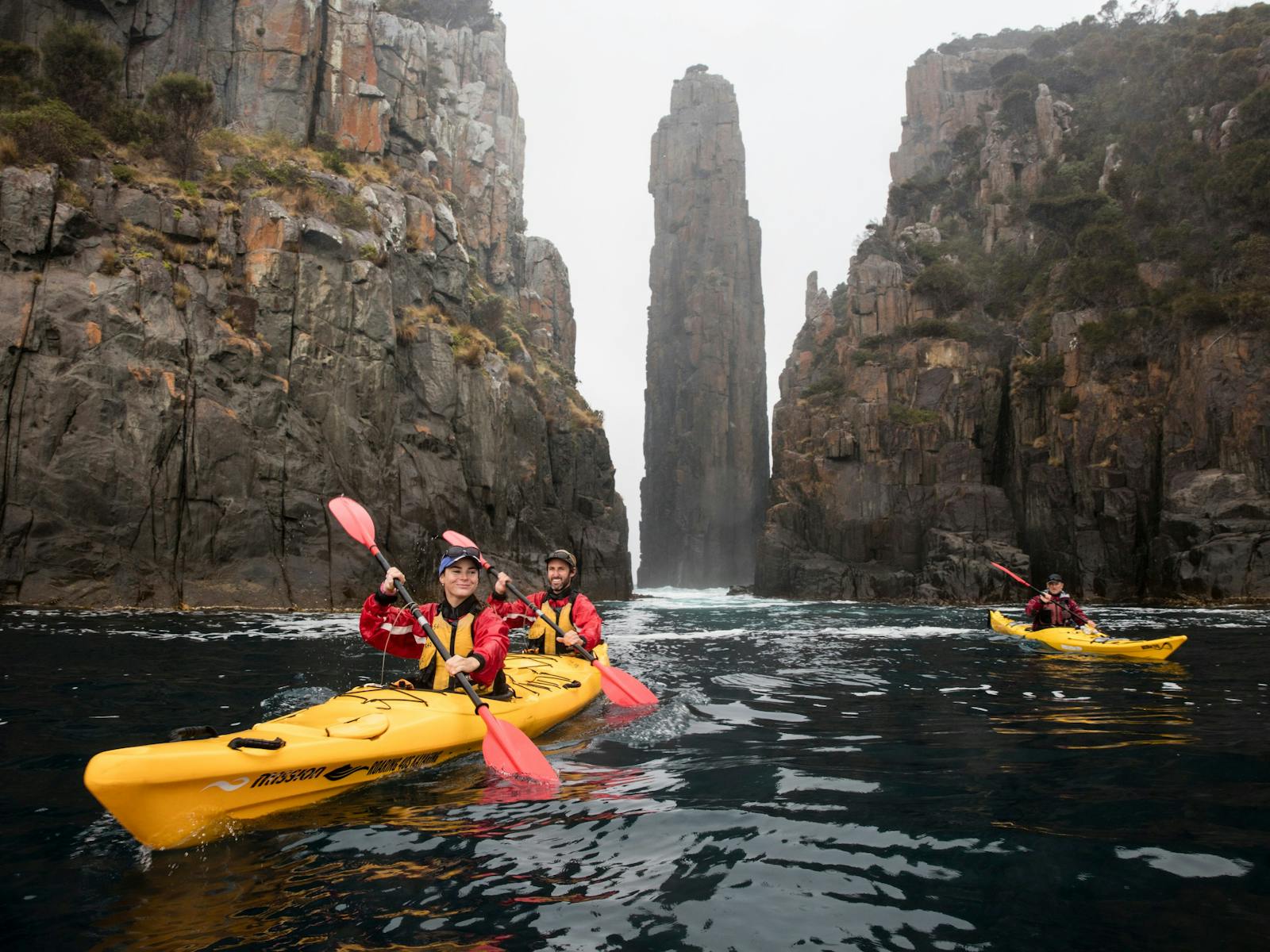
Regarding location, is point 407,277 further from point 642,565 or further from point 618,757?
point 642,565

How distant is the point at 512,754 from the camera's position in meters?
5.29

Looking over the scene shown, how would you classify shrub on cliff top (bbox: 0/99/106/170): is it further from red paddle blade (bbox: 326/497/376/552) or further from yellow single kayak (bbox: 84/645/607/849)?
yellow single kayak (bbox: 84/645/607/849)

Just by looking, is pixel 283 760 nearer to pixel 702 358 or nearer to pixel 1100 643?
pixel 1100 643

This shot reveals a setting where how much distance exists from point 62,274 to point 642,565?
245 feet

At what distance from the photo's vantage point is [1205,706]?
7438 millimetres

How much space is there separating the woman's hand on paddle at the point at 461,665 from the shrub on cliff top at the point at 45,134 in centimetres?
2311

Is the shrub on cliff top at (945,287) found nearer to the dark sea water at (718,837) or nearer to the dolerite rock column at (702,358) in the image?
the dark sea water at (718,837)

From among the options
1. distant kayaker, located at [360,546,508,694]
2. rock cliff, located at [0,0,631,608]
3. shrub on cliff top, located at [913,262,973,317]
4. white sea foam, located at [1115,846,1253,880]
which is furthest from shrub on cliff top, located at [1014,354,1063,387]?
white sea foam, located at [1115,846,1253,880]

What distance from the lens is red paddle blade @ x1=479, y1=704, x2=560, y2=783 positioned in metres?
5.14

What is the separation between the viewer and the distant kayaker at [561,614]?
29.3 feet

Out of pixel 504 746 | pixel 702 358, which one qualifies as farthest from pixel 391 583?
pixel 702 358

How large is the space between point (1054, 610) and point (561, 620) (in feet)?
30.6

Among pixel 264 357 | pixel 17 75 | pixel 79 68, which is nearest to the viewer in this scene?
pixel 264 357

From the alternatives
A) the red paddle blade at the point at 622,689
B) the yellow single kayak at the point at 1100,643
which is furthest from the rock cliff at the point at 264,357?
the yellow single kayak at the point at 1100,643
